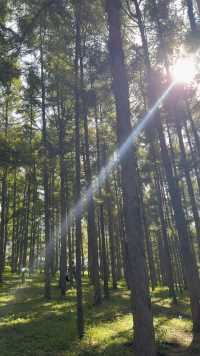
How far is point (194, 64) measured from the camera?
12.3 m

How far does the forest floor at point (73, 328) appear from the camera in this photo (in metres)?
8.35

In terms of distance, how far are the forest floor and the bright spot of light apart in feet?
28.7

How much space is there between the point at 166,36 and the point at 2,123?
12923 mm

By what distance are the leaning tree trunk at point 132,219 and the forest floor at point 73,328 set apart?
2.41 m

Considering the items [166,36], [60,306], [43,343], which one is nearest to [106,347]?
[43,343]

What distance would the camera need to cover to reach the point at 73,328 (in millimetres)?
10586

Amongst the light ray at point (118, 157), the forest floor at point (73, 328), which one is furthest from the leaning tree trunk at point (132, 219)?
the forest floor at point (73, 328)

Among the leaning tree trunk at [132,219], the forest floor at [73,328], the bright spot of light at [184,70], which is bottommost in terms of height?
the forest floor at [73,328]

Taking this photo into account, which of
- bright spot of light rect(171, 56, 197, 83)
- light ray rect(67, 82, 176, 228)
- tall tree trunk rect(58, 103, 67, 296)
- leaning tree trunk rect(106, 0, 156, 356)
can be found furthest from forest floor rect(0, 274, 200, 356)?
bright spot of light rect(171, 56, 197, 83)

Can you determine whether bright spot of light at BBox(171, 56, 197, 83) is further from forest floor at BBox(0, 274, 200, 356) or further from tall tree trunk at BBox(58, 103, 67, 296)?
forest floor at BBox(0, 274, 200, 356)

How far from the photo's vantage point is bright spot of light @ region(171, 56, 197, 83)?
12545 millimetres

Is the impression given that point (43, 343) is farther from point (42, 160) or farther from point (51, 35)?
point (51, 35)

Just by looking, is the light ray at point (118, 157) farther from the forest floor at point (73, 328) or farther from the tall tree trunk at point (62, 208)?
the forest floor at point (73, 328)

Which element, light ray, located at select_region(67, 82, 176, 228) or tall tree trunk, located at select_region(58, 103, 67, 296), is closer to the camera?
light ray, located at select_region(67, 82, 176, 228)
